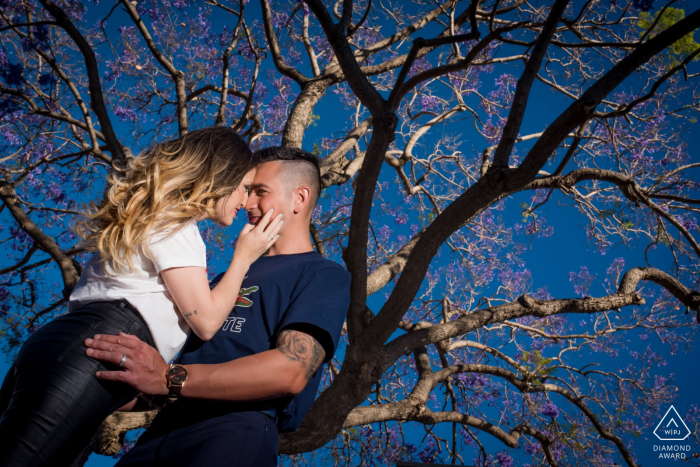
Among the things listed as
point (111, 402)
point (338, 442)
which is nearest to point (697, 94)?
point (338, 442)

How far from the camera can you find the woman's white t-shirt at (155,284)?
1.32 meters

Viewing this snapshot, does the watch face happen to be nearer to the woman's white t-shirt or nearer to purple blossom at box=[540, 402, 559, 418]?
the woman's white t-shirt

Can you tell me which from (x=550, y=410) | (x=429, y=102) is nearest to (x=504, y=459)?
(x=550, y=410)

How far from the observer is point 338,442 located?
5.12m

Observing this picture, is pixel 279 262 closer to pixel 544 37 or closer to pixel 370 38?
pixel 544 37

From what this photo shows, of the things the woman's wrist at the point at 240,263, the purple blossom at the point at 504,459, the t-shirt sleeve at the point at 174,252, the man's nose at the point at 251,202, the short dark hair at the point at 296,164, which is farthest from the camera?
the purple blossom at the point at 504,459

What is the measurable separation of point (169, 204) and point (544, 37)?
91.5 inches

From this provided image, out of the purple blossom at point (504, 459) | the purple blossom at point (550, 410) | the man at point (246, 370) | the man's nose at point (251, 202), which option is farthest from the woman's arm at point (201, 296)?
the purple blossom at point (504, 459)

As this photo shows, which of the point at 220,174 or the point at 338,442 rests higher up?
the point at 220,174

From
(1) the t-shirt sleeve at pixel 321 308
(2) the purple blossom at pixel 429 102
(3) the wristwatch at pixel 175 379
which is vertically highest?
(2) the purple blossom at pixel 429 102

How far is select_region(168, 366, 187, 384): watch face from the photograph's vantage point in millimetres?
1179

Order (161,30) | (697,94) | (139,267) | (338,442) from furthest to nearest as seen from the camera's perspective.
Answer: (161,30)
(338,442)
(697,94)
(139,267)

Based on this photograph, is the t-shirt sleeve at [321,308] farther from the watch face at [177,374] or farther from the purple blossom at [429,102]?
the purple blossom at [429,102]

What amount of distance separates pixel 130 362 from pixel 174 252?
0.32 m
